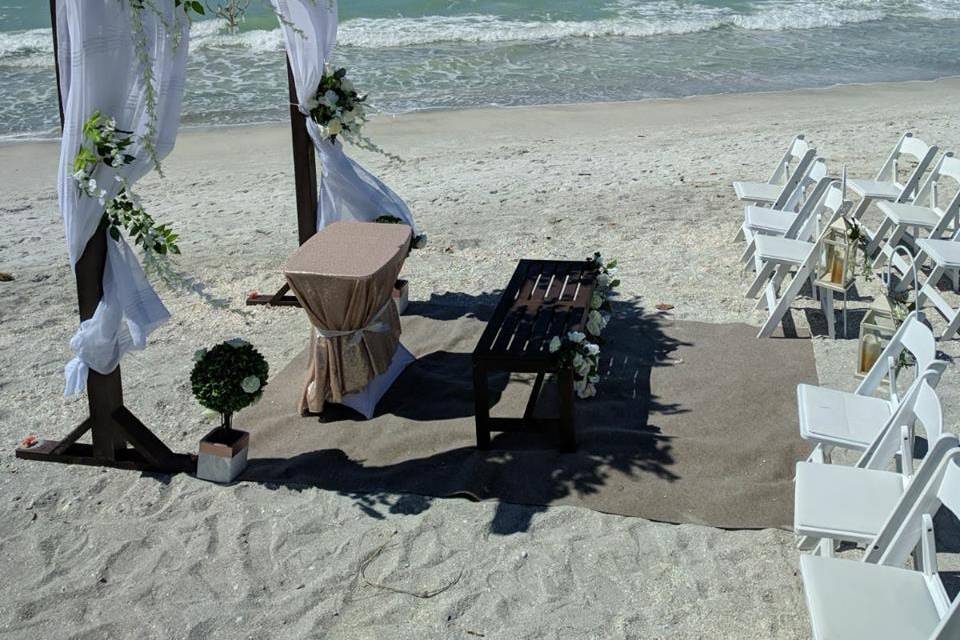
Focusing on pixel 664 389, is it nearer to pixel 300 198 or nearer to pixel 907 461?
pixel 907 461

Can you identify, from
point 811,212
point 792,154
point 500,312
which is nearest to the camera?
point 500,312

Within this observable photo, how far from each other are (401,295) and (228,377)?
7.77 feet

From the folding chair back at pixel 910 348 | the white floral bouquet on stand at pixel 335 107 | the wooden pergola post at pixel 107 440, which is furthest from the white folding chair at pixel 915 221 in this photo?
the wooden pergola post at pixel 107 440

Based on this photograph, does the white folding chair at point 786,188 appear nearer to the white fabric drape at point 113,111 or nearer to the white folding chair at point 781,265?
the white folding chair at point 781,265

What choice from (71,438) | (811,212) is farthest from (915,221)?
(71,438)

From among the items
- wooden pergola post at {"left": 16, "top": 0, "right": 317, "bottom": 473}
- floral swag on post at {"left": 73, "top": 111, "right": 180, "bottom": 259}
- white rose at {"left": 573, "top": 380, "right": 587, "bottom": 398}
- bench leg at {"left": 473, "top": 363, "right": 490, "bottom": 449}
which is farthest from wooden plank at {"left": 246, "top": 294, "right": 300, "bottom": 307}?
floral swag on post at {"left": 73, "top": 111, "right": 180, "bottom": 259}

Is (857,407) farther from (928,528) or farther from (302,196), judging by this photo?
(302,196)

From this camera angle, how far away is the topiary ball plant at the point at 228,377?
16.9 ft

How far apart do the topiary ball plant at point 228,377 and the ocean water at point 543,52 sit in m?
9.46

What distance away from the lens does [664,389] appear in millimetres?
6066

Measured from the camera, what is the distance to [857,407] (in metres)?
4.79

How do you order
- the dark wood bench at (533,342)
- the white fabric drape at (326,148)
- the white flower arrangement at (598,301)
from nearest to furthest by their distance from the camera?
the dark wood bench at (533,342), the white flower arrangement at (598,301), the white fabric drape at (326,148)

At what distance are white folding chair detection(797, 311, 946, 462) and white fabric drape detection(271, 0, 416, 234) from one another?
349 cm

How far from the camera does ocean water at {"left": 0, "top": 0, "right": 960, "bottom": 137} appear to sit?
53.1ft
